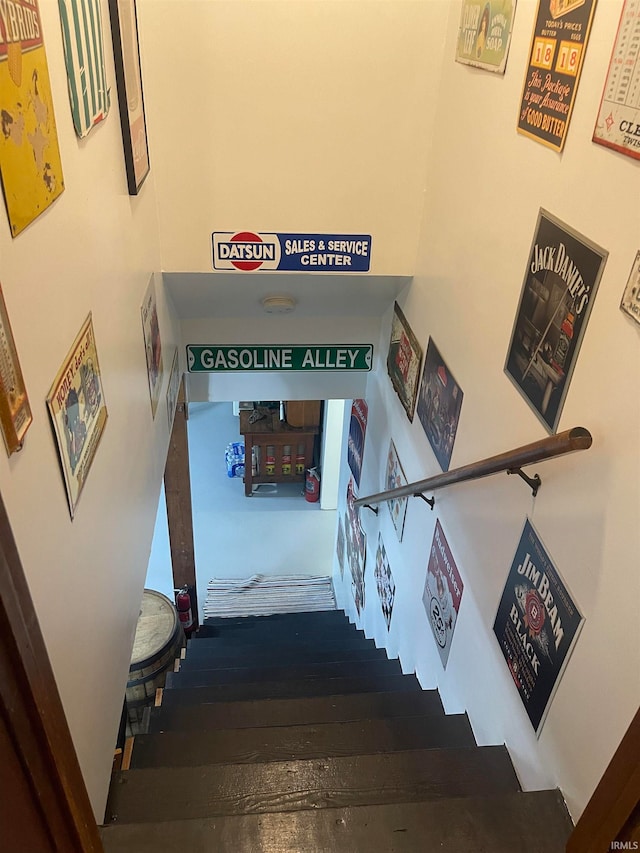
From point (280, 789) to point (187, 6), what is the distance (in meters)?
2.85

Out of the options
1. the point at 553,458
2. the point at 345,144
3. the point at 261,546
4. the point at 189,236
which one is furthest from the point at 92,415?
the point at 261,546

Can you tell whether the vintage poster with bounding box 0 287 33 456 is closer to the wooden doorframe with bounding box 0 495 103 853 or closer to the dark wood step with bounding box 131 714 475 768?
the wooden doorframe with bounding box 0 495 103 853

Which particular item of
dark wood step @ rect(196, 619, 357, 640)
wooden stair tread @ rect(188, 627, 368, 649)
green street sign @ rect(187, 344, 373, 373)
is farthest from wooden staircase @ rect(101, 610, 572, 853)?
green street sign @ rect(187, 344, 373, 373)

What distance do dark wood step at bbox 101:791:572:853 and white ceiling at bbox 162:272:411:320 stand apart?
2.27 metres

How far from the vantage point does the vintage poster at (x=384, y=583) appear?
371cm

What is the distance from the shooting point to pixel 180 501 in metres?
4.65

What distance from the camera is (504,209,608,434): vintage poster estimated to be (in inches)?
59.7

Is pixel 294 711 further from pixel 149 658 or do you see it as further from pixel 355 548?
pixel 355 548

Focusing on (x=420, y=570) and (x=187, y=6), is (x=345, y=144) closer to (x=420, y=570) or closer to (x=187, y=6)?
(x=187, y=6)

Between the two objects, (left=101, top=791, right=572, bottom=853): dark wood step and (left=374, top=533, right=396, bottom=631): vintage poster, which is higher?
(left=101, top=791, right=572, bottom=853): dark wood step

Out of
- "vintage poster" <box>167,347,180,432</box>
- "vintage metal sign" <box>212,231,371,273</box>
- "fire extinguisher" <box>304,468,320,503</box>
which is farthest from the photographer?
"fire extinguisher" <box>304,468,320,503</box>

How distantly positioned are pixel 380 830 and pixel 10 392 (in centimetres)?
148

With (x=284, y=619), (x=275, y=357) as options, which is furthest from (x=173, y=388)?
(x=284, y=619)

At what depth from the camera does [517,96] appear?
1878 millimetres
